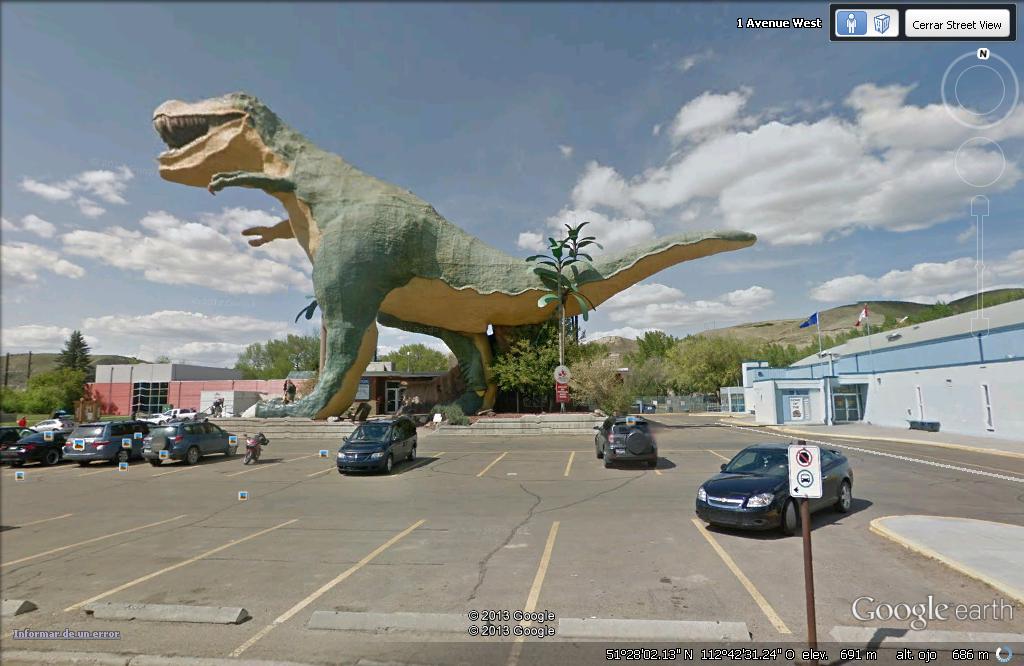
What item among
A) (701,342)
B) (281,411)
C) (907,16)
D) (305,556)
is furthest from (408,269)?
(701,342)

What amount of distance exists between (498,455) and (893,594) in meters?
13.3

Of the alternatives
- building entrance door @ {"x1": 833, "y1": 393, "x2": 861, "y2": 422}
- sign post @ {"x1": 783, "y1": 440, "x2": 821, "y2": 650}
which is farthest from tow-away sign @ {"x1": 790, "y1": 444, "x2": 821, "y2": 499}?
building entrance door @ {"x1": 833, "y1": 393, "x2": 861, "y2": 422}

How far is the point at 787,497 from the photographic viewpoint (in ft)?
25.1

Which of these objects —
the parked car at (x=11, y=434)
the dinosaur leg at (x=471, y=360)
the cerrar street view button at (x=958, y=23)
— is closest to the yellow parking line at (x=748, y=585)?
the cerrar street view button at (x=958, y=23)

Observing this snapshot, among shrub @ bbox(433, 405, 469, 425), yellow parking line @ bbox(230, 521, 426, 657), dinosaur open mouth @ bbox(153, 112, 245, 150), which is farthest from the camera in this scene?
shrub @ bbox(433, 405, 469, 425)

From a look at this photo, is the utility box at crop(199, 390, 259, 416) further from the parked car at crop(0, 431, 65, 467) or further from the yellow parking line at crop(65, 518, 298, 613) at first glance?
the yellow parking line at crop(65, 518, 298, 613)

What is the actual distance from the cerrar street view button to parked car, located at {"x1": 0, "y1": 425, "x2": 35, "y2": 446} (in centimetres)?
→ 2413

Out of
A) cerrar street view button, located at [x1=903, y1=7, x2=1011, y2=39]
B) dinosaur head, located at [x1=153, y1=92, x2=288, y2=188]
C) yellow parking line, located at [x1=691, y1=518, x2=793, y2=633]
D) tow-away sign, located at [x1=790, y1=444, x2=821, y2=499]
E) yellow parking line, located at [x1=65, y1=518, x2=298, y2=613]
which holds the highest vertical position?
dinosaur head, located at [x1=153, y1=92, x2=288, y2=188]

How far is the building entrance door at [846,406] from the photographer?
113 feet

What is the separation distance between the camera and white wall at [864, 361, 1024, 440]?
72.4 feet

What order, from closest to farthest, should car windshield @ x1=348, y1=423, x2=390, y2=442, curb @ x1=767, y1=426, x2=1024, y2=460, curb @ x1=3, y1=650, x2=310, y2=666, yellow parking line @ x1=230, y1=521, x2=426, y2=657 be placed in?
curb @ x1=3, y1=650, x2=310, y2=666 → yellow parking line @ x1=230, y1=521, x2=426, y2=657 → car windshield @ x1=348, y1=423, x2=390, y2=442 → curb @ x1=767, y1=426, x2=1024, y2=460

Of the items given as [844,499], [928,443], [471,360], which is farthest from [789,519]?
[471,360]

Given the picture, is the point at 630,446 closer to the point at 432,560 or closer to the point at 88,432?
the point at 432,560

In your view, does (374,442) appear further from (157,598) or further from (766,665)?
(766,665)
